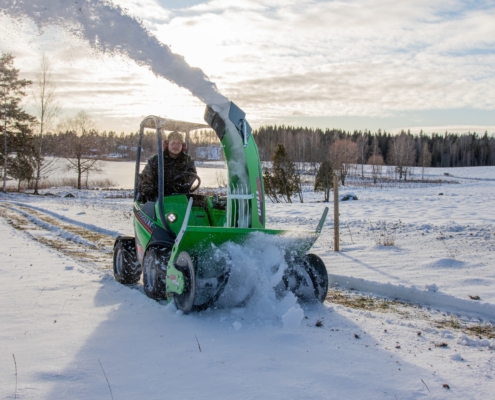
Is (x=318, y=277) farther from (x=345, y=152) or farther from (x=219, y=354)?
(x=345, y=152)

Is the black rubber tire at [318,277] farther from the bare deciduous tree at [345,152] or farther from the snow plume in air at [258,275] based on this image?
the bare deciduous tree at [345,152]

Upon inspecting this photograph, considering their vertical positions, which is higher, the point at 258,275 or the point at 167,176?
the point at 167,176

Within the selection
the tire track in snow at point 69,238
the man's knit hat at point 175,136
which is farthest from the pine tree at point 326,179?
the man's knit hat at point 175,136

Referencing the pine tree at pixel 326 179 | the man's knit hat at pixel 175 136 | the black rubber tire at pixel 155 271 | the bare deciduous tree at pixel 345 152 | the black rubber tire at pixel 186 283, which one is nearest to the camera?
the black rubber tire at pixel 186 283

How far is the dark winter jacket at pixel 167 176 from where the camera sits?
6191mm

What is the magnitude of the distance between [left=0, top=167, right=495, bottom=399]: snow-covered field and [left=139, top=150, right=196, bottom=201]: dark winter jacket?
1.36 m

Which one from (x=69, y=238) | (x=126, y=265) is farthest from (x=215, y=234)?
(x=69, y=238)

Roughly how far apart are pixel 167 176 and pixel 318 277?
7.86 ft

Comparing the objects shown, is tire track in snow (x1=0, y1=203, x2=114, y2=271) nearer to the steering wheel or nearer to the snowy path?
the steering wheel

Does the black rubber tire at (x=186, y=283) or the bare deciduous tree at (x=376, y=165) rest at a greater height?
the bare deciduous tree at (x=376, y=165)

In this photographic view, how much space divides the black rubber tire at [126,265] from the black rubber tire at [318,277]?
262 centimetres

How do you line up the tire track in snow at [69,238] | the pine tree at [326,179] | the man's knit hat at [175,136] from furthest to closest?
1. the pine tree at [326,179]
2. the tire track in snow at [69,238]
3. the man's knit hat at [175,136]

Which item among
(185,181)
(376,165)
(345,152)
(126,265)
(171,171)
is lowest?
(126,265)

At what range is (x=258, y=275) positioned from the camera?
16.0 feet
